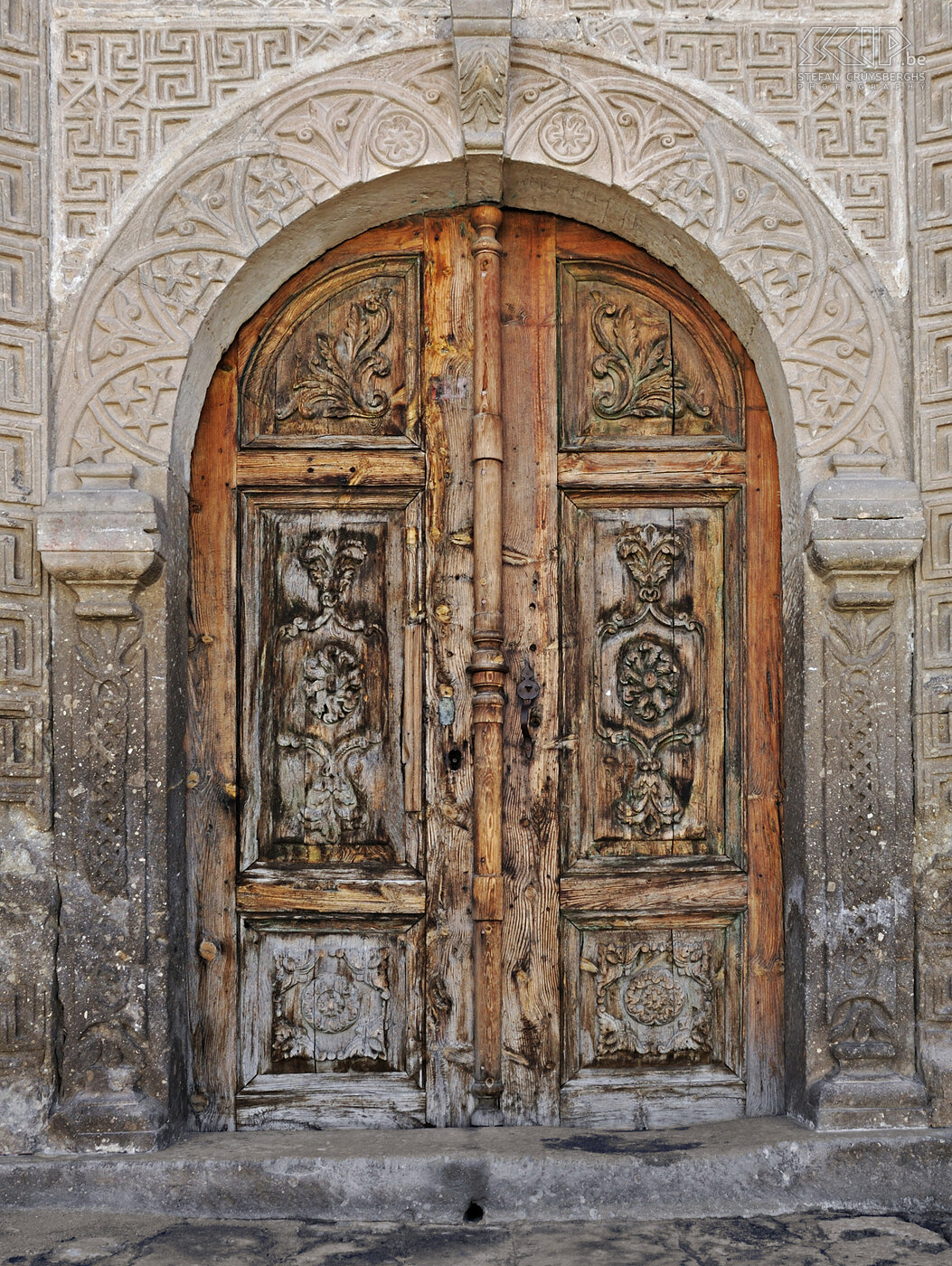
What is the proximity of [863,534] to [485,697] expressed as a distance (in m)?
1.06

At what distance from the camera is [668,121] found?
298cm

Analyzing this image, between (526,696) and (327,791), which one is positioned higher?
(526,696)

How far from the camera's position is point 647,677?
3.16 meters

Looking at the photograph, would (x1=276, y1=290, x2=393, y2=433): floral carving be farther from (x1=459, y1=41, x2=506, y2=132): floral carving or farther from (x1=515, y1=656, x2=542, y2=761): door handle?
(x1=515, y1=656, x2=542, y2=761): door handle

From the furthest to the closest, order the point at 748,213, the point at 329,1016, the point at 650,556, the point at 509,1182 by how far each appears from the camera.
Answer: the point at 650,556 < the point at 329,1016 < the point at 748,213 < the point at 509,1182

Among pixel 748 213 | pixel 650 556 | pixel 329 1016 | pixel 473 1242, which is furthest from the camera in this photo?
pixel 650 556

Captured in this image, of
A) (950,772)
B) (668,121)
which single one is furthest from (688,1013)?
(668,121)

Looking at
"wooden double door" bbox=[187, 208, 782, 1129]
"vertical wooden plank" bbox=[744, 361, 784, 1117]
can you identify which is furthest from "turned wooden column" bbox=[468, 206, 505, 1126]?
"vertical wooden plank" bbox=[744, 361, 784, 1117]

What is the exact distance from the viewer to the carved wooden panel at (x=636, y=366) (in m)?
3.20

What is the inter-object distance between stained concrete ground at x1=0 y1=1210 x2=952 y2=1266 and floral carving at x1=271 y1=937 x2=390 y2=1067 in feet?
1.54

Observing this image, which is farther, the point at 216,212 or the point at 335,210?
the point at 335,210

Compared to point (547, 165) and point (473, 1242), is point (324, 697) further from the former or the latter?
point (547, 165)

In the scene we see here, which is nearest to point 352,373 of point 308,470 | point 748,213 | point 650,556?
point 308,470

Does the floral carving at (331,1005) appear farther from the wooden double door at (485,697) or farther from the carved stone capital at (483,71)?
the carved stone capital at (483,71)
